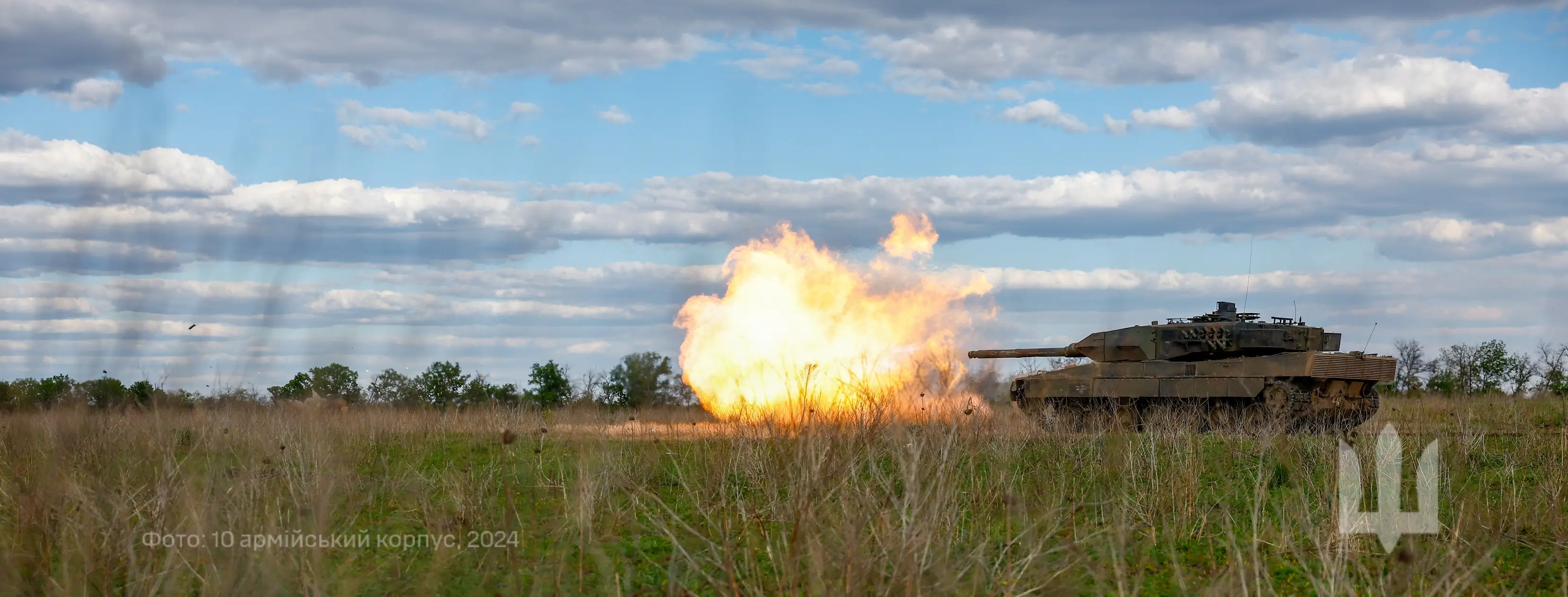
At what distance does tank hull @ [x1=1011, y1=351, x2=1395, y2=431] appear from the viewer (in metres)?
21.0

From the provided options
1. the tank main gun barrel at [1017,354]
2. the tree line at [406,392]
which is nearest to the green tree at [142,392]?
the tree line at [406,392]

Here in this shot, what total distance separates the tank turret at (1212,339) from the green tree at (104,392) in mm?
16233

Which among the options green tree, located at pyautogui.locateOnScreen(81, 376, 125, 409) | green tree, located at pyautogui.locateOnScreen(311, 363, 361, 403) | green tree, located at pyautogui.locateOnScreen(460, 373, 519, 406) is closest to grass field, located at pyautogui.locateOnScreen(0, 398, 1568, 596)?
green tree, located at pyautogui.locateOnScreen(81, 376, 125, 409)

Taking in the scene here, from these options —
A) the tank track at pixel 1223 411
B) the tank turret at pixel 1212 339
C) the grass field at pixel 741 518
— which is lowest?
the grass field at pixel 741 518

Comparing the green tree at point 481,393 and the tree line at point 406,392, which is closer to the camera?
the tree line at point 406,392

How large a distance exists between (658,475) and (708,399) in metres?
8.83

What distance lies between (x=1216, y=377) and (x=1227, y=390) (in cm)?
27

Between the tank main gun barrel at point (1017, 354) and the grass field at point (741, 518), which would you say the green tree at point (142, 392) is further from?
the tank main gun barrel at point (1017, 354)

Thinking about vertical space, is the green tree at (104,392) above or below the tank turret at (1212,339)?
below

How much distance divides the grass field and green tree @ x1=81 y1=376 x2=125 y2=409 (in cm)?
19

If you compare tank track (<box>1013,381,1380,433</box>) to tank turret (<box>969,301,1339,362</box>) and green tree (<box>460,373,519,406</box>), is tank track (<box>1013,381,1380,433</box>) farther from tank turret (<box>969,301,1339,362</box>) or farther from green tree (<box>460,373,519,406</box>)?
green tree (<box>460,373,519,406</box>)

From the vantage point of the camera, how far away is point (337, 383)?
24094 mm

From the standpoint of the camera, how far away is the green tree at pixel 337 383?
21.0 m

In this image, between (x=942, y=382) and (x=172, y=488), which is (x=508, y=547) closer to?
(x=172, y=488)
